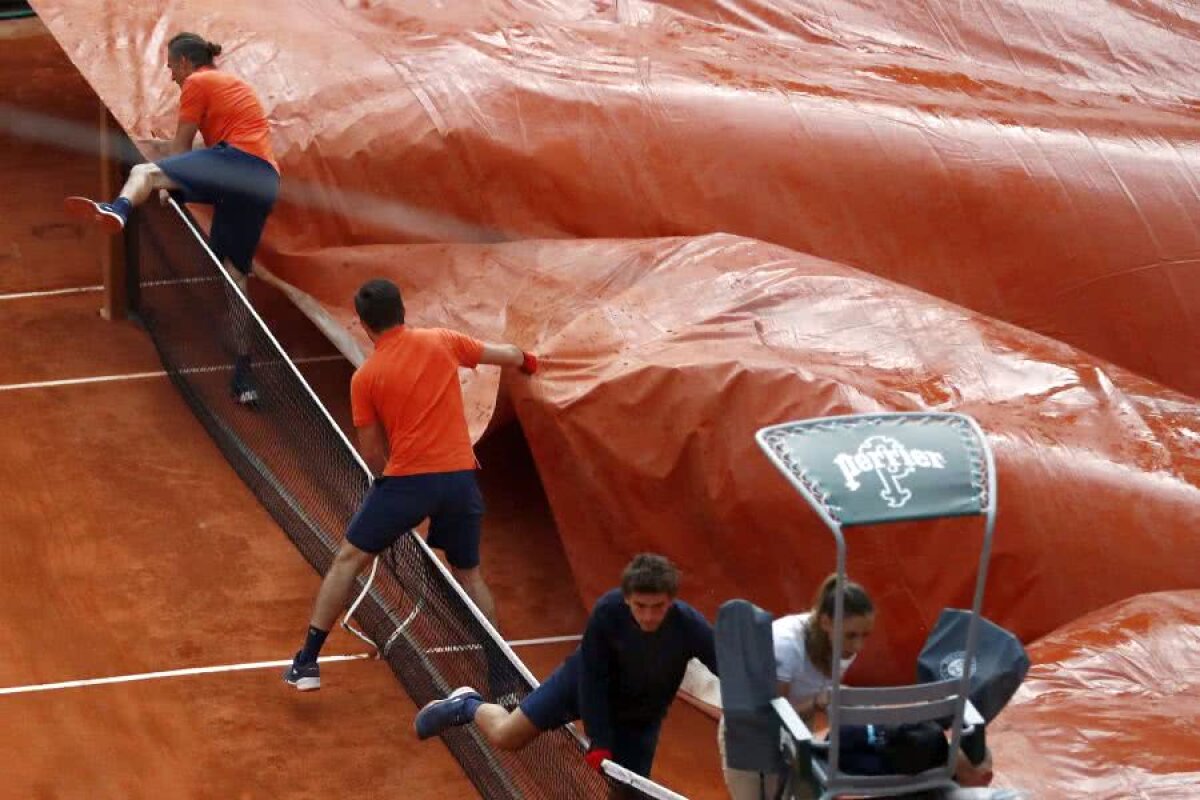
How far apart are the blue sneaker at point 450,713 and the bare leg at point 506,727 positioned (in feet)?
0.50

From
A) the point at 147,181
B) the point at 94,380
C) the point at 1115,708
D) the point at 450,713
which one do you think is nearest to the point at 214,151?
the point at 147,181

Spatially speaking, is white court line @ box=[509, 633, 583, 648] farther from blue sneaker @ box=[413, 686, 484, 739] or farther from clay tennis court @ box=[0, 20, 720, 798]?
blue sneaker @ box=[413, 686, 484, 739]

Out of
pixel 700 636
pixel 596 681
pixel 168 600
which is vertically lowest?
pixel 168 600

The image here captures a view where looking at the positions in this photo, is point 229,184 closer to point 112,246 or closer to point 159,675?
point 112,246

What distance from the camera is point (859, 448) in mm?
5301

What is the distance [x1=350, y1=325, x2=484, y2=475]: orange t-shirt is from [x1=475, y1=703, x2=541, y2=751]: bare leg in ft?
4.00

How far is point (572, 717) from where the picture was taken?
6.68 metres

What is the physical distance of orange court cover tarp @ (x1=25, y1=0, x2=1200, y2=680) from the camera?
8.38m

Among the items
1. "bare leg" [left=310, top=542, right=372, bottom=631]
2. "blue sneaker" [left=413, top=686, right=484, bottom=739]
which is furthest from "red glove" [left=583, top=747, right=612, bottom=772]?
"bare leg" [left=310, top=542, right=372, bottom=631]

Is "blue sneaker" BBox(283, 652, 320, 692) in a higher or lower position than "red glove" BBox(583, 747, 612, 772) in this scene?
lower

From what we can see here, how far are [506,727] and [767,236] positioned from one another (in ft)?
15.2

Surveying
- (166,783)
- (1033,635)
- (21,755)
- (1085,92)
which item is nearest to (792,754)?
(1033,635)

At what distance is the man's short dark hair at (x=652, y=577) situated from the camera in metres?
5.96

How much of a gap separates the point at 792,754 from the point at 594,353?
4014mm
